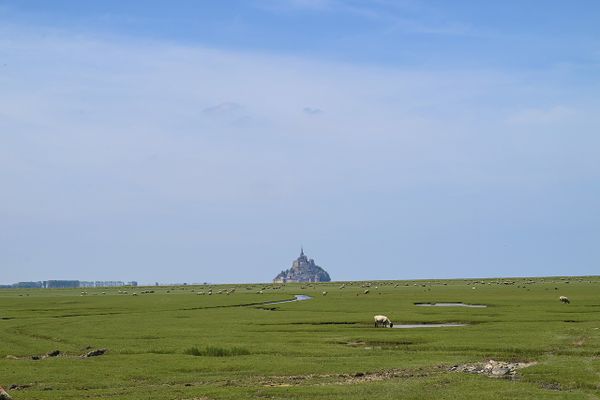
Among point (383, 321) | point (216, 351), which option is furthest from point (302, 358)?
point (383, 321)

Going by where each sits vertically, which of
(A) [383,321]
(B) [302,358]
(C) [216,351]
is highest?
(A) [383,321]

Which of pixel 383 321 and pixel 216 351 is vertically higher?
pixel 383 321

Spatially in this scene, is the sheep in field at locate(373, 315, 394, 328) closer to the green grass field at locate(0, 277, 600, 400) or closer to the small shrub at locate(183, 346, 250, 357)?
the green grass field at locate(0, 277, 600, 400)

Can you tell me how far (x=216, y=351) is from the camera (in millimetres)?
38438

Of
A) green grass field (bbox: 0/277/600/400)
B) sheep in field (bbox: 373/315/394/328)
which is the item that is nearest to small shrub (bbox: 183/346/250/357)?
green grass field (bbox: 0/277/600/400)

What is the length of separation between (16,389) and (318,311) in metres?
45.7

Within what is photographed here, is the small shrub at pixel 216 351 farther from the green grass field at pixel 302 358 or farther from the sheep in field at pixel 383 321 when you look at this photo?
the sheep in field at pixel 383 321

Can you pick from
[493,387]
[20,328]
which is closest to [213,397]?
[493,387]

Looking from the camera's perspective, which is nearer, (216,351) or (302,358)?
(302,358)

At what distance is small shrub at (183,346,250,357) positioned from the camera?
125ft

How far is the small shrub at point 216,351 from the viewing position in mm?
38094

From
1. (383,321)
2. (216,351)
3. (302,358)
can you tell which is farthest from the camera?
(383,321)

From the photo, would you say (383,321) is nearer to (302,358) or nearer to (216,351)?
(216,351)

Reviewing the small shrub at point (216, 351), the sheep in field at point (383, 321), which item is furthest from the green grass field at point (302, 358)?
the sheep in field at point (383, 321)
